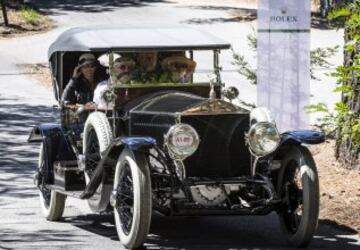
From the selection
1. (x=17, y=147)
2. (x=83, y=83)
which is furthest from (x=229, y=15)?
(x=83, y=83)

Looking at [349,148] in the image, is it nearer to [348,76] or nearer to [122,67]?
[348,76]

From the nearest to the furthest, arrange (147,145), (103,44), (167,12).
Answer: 1. (147,145)
2. (103,44)
3. (167,12)

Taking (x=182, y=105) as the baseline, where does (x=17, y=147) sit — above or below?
below

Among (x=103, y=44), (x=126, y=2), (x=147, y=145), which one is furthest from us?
(x=126, y=2)

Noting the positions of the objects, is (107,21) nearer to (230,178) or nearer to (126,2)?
(126,2)

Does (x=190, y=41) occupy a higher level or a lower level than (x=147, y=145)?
higher

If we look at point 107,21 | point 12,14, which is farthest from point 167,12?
point 12,14

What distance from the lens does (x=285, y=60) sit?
1191cm

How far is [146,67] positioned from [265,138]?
194cm

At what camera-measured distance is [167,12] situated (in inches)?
1706

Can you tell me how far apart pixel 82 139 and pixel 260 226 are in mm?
2001

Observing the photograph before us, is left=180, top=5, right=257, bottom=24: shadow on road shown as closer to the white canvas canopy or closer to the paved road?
the paved road

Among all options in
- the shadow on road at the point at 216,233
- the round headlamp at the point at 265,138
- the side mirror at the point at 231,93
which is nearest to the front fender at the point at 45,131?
the shadow on road at the point at 216,233

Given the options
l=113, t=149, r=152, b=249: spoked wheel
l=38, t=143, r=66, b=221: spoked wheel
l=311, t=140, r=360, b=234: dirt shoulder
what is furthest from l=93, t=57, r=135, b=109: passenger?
l=311, t=140, r=360, b=234: dirt shoulder
